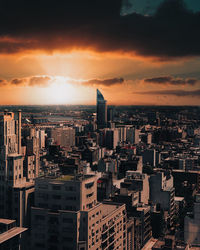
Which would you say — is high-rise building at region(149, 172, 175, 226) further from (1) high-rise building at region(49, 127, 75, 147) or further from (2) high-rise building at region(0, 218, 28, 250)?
(1) high-rise building at region(49, 127, 75, 147)

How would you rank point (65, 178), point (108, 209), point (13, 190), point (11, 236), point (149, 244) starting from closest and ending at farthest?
point (11, 236) → point (65, 178) → point (13, 190) → point (108, 209) → point (149, 244)

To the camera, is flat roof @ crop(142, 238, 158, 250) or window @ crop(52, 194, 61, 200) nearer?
window @ crop(52, 194, 61, 200)

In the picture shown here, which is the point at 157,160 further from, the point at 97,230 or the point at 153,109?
the point at 97,230

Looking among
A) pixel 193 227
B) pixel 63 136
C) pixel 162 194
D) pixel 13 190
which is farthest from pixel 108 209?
pixel 63 136

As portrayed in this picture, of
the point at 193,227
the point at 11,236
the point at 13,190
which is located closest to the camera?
the point at 11,236

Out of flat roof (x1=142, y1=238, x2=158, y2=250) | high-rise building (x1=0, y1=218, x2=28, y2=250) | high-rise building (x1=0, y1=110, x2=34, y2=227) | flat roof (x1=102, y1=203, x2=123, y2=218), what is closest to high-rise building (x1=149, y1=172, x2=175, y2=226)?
flat roof (x1=142, y1=238, x2=158, y2=250)

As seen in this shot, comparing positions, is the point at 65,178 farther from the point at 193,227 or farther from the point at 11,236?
the point at 193,227

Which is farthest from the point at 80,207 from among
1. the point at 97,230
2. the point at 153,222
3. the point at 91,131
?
the point at 91,131

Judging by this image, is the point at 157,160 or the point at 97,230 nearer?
the point at 97,230
